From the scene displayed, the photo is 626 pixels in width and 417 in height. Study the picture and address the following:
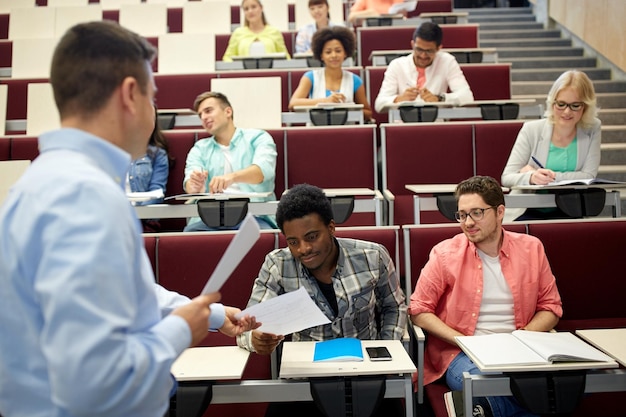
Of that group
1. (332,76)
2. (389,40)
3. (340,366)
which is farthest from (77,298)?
(389,40)

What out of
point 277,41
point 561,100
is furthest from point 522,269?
point 277,41

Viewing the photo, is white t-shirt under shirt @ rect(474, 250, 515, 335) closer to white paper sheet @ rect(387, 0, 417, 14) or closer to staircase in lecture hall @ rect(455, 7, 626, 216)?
staircase in lecture hall @ rect(455, 7, 626, 216)

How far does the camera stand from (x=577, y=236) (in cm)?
182

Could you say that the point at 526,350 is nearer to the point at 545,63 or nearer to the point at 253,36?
the point at 253,36

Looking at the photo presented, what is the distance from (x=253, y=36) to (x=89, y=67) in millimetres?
3326

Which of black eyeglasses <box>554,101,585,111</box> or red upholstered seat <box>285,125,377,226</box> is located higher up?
black eyeglasses <box>554,101,585,111</box>

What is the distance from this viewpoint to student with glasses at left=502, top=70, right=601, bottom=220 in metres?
2.20

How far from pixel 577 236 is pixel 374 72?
1.78 metres

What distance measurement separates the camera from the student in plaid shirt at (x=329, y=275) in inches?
56.8

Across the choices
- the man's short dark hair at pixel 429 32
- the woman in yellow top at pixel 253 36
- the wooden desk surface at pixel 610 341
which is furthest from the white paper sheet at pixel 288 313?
the woman in yellow top at pixel 253 36

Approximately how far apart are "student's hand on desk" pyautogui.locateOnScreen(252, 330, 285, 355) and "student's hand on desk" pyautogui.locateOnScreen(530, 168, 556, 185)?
3.69 feet

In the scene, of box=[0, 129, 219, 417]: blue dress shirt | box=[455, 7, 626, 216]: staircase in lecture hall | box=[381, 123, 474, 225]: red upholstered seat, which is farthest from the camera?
box=[455, 7, 626, 216]: staircase in lecture hall

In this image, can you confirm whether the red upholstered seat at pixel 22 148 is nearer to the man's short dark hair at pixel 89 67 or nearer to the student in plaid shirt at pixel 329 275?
the student in plaid shirt at pixel 329 275

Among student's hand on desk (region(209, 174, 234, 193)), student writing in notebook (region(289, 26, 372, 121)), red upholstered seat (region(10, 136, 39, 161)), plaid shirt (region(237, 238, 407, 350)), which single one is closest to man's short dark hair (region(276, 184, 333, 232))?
plaid shirt (region(237, 238, 407, 350))
